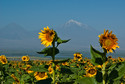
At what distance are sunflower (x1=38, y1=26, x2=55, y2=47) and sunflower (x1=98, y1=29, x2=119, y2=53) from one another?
0.53 metres

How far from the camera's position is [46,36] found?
2553mm

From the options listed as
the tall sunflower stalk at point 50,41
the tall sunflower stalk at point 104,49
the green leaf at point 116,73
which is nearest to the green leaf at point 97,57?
the tall sunflower stalk at point 104,49

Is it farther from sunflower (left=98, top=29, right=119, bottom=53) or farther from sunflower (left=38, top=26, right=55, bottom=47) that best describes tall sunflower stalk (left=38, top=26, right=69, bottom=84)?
sunflower (left=98, top=29, right=119, bottom=53)

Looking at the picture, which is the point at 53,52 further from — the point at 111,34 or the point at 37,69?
the point at 111,34

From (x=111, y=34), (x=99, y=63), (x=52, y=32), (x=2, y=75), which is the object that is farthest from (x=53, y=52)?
(x=2, y=75)

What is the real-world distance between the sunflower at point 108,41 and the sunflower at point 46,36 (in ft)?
1.74

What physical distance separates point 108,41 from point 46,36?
74 cm

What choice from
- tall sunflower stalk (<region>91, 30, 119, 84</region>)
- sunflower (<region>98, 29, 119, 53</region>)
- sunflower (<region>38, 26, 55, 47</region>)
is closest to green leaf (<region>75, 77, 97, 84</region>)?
tall sunflower stalk (<region>91, 30, 119, 84</region>)

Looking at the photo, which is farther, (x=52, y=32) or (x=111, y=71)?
(x=52, y=32)

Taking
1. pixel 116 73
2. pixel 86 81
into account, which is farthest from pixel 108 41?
pixel 86 81

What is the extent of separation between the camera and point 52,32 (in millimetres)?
2402

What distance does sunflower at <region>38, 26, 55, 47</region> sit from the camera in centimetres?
244

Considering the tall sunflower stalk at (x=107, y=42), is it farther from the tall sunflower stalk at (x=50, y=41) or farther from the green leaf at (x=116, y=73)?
the tall sunflower stalk at (x=50, y=41)

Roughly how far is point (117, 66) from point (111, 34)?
33 centimetres
